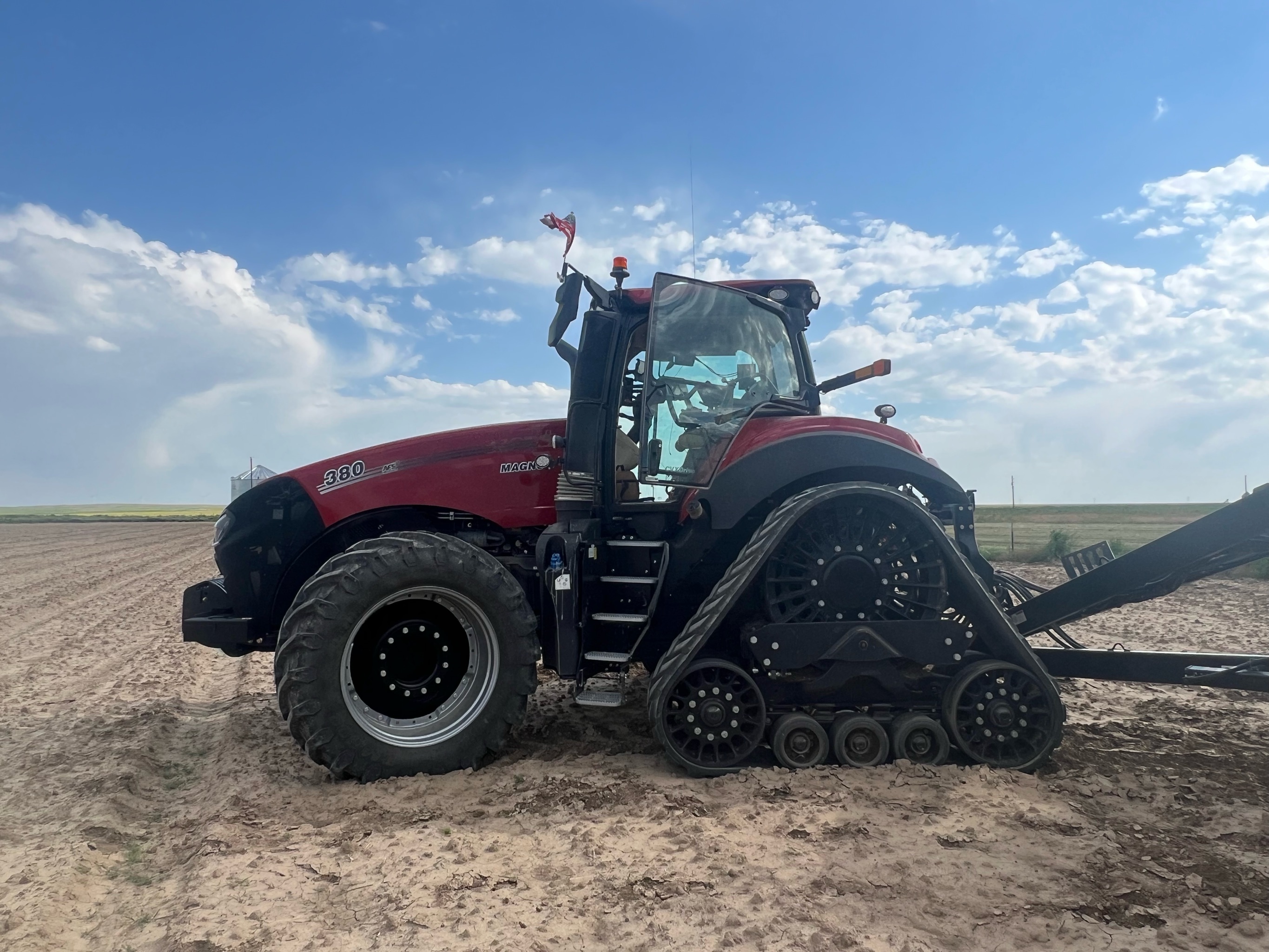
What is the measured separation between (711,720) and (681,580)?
0.85 metres

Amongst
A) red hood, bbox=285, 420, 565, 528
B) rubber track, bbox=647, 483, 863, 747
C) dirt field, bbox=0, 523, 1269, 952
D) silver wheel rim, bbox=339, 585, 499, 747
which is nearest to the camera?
dirt field, bbox=0, 523, 1269, 952

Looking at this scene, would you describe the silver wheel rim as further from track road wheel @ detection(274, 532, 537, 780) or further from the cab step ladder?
the cab step ladder

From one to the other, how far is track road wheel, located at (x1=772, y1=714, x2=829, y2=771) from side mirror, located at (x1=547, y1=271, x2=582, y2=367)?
2.60 m

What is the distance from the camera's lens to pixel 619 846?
3.06m

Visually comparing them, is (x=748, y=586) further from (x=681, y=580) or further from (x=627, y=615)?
(x=627, y=615)

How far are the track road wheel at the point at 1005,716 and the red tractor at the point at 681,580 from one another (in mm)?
12

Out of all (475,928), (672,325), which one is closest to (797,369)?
(672,325)

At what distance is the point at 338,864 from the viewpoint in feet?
9.69

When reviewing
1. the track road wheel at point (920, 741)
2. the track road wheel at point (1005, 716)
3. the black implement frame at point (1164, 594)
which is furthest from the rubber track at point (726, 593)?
the black implement frame at point (1164, 594)

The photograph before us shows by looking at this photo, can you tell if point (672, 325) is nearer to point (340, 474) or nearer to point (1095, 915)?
point (340, 474)

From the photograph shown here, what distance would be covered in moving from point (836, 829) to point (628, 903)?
3.29 feet

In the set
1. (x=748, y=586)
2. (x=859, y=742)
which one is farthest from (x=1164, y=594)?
(x=748, y=586)

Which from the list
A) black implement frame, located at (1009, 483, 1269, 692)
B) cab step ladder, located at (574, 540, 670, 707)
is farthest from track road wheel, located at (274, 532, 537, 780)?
black implement frame, located at (1009, 483, 1269, 692)

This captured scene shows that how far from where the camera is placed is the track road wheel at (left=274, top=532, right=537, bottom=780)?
3836mm
